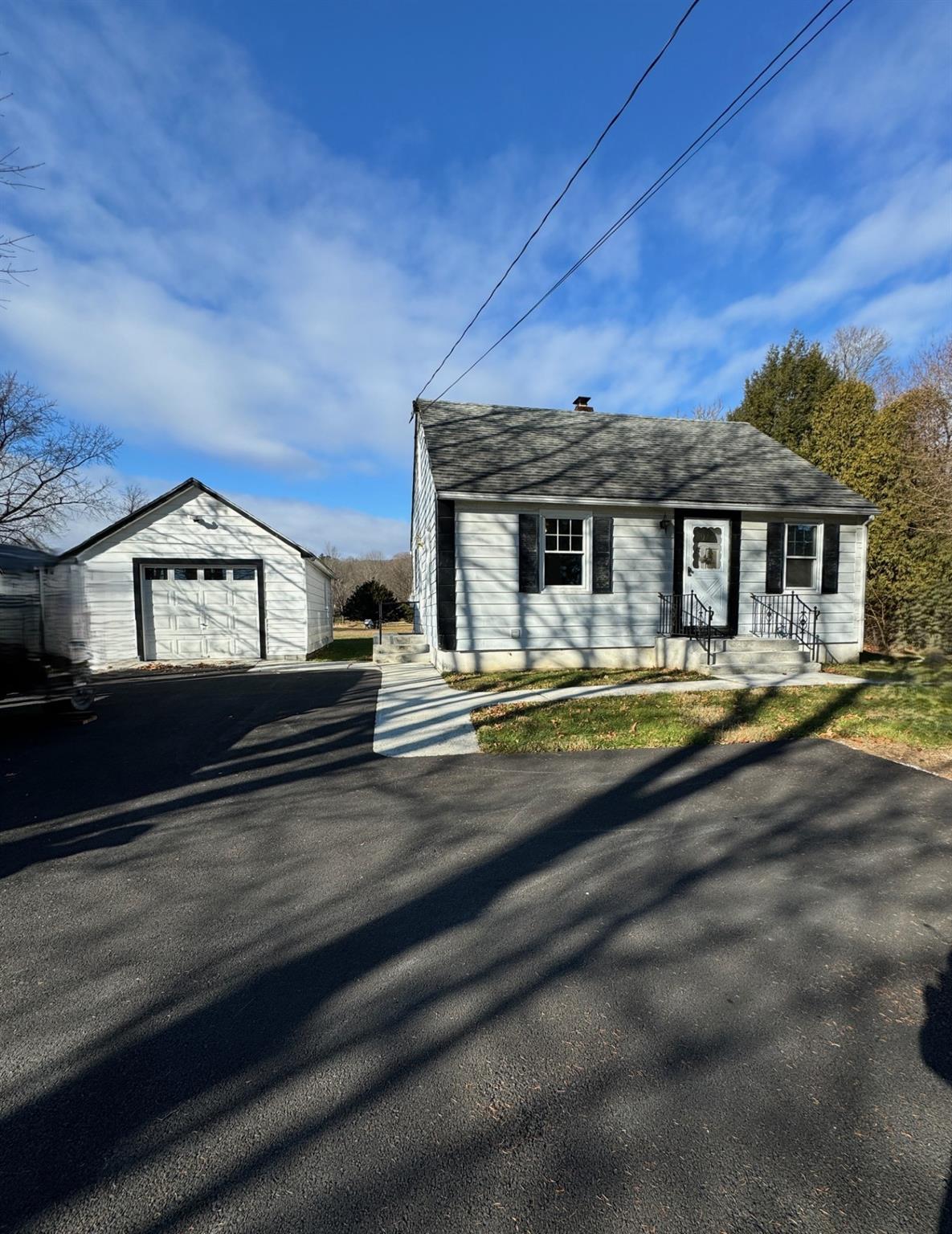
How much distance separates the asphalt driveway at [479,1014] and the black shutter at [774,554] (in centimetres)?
808

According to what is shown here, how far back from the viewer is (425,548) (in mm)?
14156

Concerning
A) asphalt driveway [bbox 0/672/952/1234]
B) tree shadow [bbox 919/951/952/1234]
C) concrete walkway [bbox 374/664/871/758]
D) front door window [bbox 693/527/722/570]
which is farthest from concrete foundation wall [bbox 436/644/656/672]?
tree shadow [bbox 919/951/952/1234]

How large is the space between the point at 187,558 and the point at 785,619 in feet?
49.3

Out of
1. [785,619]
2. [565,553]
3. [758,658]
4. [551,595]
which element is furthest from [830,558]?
[551,595]

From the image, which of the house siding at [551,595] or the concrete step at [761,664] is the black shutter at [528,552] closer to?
the house siding at [551,595]

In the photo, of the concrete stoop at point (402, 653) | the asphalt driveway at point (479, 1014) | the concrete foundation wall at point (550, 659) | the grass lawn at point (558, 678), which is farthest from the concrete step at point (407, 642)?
the asphalt driveway at point (479, 1014)

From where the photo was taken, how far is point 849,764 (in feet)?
17.6

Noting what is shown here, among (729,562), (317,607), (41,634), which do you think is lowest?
(41,634)

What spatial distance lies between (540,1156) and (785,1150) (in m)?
0.74

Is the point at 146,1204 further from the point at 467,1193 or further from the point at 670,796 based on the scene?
the point at 670,796

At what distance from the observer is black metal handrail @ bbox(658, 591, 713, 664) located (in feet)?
38.0

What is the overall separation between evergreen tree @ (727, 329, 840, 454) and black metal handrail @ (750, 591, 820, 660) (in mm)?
15938

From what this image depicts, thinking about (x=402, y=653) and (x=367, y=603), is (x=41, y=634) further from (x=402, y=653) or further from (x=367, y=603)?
(x=367, y=603)

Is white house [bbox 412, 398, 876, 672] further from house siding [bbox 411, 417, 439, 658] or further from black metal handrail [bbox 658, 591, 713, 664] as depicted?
house siding [bbox 411, 417, 439, 658]
